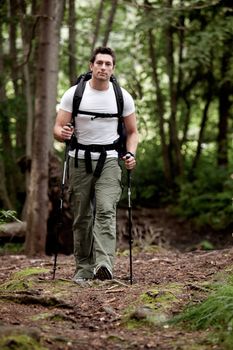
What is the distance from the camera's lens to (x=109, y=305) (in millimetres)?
5801

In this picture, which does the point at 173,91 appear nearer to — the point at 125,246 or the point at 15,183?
the point at 15,183

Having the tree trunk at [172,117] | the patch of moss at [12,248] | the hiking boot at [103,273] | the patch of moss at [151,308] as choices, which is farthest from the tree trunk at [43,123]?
the tree trunk at [172,117]

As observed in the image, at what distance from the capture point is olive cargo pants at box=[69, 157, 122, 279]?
273 inches

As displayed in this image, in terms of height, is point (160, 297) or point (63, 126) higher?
point (63, 126)

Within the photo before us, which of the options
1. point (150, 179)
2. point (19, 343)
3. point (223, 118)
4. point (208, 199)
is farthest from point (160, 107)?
point (19, 343)

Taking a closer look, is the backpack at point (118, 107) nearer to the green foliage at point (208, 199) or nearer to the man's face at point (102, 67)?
the man's face at point (102, 67)

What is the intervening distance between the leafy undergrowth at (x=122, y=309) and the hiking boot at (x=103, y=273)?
22 cm

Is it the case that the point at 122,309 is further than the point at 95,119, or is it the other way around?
the point at 95,119

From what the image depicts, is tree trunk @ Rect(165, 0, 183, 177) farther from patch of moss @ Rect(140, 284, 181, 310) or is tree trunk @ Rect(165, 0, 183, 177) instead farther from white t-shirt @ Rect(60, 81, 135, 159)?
patch of moss @ Rect(140, 284, 181, 310)

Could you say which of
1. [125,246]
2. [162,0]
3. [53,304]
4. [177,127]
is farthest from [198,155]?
[53,304]

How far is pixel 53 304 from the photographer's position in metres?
5.75

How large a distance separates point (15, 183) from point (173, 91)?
531 cm

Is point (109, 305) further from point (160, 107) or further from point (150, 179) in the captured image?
point (150, 179)

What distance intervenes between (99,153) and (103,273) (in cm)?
125
